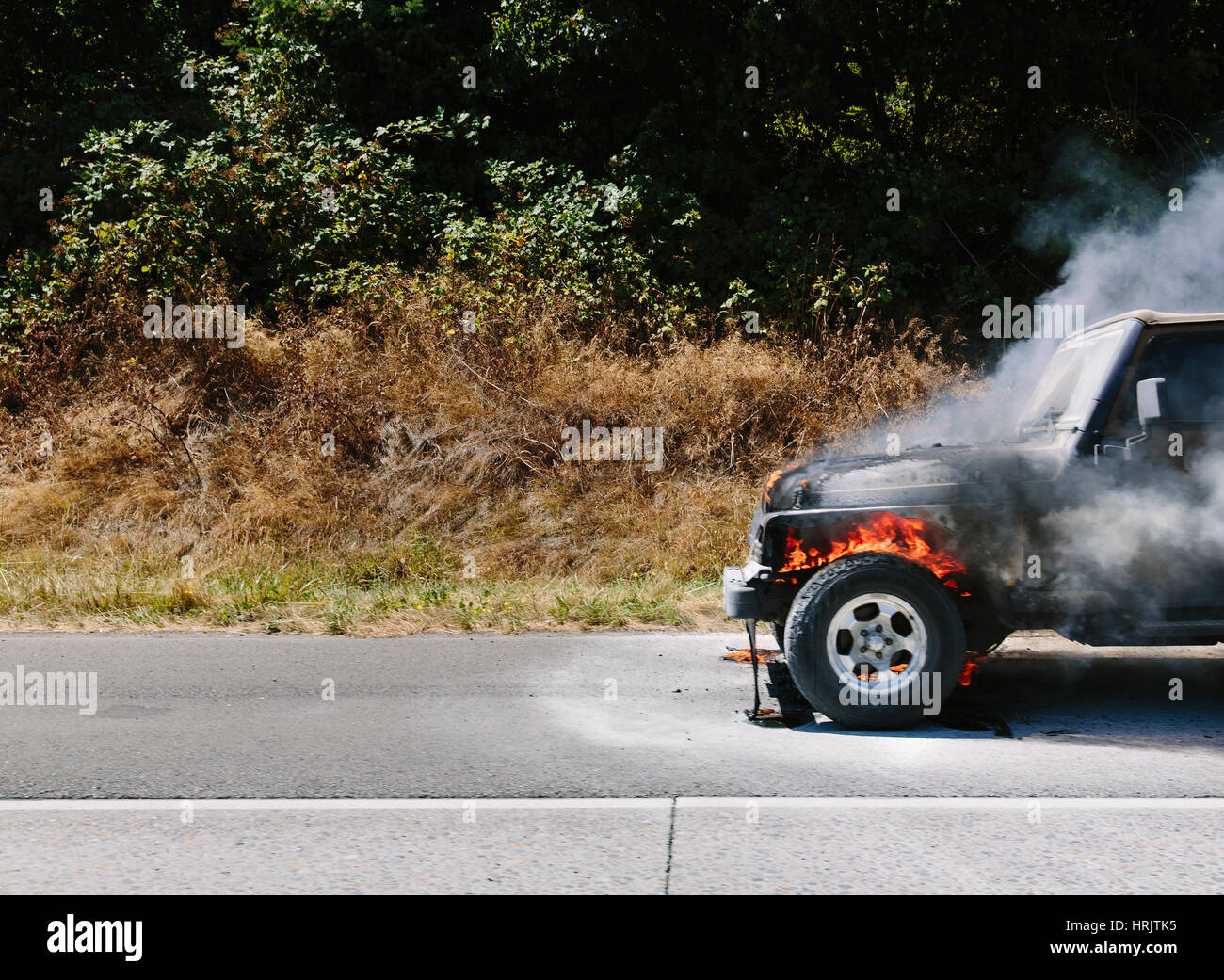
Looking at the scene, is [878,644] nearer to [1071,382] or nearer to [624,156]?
[1071,382]

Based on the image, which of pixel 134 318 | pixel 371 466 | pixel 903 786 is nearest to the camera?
pixel 903 786

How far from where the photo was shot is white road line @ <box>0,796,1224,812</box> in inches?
174

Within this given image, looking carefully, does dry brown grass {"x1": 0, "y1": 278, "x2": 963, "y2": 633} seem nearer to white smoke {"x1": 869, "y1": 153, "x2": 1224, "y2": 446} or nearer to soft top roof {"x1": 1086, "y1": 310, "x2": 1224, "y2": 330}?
white smoke {"x1": 869, "y1": 153, "x2": 1224, "y2": 446}

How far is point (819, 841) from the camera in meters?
4.03

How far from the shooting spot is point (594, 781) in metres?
4.78

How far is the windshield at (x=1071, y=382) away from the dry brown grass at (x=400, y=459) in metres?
3.10

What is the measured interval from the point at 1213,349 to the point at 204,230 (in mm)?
12728

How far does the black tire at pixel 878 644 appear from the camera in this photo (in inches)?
217

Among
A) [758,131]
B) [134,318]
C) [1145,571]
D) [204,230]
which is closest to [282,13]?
[204,230]

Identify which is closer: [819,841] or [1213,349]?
[819,841]

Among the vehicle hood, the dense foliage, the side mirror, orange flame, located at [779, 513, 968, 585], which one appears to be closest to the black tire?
orange flame, located at [779, 513, 968, 585]

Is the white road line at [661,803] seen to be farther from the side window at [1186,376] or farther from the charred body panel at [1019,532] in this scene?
the side window at [1186,376]

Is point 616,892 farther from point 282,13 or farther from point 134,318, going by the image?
point 282,13

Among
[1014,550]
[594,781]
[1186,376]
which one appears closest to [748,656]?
[1014,550]
